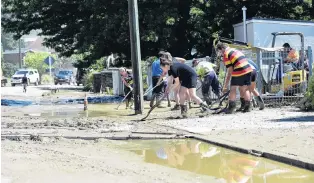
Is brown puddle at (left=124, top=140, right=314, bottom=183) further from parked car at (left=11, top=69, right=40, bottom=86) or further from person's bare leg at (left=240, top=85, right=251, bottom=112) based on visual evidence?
parked car at (left=11, top=69, right=40, bottom=86)

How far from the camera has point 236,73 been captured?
43.1ft

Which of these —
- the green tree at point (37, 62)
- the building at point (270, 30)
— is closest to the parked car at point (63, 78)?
the green tree at point (37, 62)

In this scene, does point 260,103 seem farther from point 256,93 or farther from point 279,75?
point 279,75

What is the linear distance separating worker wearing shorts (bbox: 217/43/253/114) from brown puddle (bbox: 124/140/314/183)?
383cm

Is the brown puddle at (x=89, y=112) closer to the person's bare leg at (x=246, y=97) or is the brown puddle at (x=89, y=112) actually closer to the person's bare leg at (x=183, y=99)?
the person's bare leg at (x=183, y=99)

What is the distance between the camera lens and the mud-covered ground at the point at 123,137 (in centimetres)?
659

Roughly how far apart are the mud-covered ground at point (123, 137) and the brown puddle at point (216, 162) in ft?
0.92

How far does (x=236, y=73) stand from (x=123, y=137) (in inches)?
161

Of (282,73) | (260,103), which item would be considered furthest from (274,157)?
(282,73)

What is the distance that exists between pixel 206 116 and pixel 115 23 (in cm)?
1192

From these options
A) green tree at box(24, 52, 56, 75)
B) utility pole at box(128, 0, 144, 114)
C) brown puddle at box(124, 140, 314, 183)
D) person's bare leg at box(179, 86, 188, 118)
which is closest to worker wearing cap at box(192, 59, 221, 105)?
utility pole at box(128, 0, 144, 114)

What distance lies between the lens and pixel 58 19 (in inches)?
1109

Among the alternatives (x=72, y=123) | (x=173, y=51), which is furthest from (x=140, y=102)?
(x=173, y=51)

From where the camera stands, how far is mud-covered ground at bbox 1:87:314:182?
6.59m
